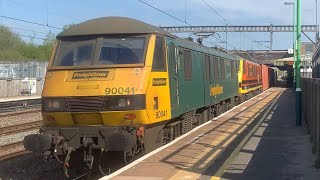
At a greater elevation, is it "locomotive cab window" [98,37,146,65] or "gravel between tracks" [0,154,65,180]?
"locomotive cab window" [98,37,146,65]

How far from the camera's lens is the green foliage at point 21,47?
78.0 meters

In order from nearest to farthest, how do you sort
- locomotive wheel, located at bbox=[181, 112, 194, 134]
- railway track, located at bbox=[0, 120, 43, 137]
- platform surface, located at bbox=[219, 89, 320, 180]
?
platform surface, located at bbox=[219, 89, 320, 180] → locomotive wheel, located at bbox=[181, 112, 194, 134] → railway track, located at bbox=[0, 120, 43, 137]

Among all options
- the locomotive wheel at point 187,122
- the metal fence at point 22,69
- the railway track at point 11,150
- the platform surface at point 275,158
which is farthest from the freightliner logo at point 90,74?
the metal fence at point 22,69

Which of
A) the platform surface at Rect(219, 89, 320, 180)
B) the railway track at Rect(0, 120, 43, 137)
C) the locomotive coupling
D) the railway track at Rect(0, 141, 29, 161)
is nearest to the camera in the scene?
the platform surface at Rect(219, 89, 320, 180)

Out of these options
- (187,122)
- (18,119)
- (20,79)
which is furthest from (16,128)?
(20,79)

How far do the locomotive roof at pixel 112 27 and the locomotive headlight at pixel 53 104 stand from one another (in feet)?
4.99

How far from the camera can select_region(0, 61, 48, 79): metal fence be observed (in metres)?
47.5

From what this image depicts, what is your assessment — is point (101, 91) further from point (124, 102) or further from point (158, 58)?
point (158, 58)

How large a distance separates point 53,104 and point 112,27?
205 centimetres

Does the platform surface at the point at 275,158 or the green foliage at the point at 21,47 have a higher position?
the green foliage at the point at 21,47

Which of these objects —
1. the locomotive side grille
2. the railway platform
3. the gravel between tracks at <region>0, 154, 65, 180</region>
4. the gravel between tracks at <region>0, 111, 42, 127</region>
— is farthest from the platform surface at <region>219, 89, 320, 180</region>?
the gravel between tracks at <region>0, 111, 42, 127</region>

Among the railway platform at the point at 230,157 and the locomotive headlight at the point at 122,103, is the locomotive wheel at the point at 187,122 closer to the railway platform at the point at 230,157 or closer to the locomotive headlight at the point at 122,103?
the railway platform at the point at 230,157

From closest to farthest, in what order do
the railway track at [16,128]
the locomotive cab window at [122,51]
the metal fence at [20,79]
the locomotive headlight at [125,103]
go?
the locomotive headlight at [125,103], the locomotive cab window at [122,51], the railway track at [16,128], the metal fence at [20,79]

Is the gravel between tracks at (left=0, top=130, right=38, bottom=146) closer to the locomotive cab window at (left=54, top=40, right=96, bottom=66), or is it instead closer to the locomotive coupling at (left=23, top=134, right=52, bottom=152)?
the locomotive cab window at (left=54, top=40, right=96, bottom=66)
